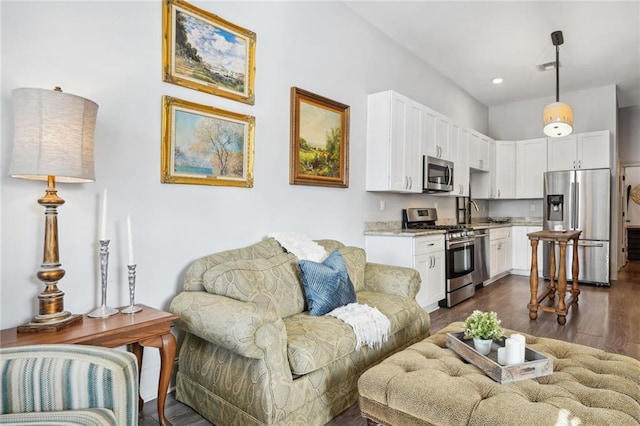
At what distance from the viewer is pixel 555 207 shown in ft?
19.2

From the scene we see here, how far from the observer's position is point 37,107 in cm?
151

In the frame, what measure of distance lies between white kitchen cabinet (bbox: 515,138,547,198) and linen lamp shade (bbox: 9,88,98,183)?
270 inches

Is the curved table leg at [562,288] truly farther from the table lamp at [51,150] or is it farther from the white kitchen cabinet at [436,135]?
the table lamp at [51,150]

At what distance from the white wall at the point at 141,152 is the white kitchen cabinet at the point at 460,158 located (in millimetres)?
2234

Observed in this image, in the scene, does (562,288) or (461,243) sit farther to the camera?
(461,243)

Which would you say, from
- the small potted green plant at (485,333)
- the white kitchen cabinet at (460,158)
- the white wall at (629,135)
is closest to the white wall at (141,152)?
the small potted green plant at (485,333)

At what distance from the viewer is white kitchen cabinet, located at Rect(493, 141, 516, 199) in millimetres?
6668

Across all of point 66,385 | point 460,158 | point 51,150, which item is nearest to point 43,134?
point 51,150

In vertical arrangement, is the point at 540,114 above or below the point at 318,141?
above

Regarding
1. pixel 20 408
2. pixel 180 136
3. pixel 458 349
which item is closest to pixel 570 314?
pixel 458 349

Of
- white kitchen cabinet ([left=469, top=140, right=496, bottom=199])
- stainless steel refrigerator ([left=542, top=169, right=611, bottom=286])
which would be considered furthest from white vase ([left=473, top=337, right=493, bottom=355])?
white kitchen cabinet ([left=469, top=140, right=496, bottom=199])

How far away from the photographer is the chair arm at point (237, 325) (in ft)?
5.42

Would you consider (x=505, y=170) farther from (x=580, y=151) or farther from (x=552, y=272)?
(x=552, y=272)

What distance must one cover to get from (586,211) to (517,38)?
2944mm
